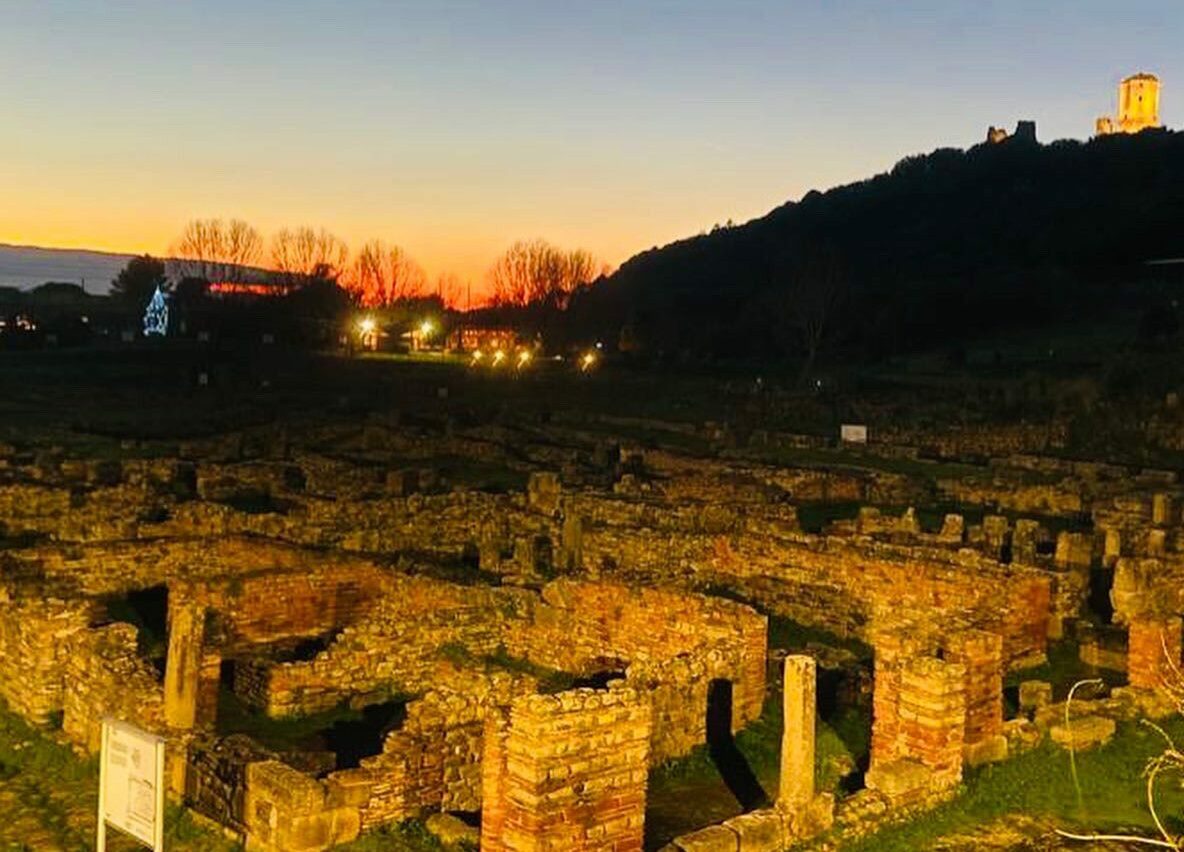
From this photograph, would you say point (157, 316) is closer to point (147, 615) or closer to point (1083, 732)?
point (147, 615)

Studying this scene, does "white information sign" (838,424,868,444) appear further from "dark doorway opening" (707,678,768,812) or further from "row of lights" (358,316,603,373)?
"row of lights" (358,316,603,373)

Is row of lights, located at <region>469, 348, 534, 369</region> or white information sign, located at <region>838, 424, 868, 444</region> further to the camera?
row of lights, located at <region>469, 348, 534, 369</region>

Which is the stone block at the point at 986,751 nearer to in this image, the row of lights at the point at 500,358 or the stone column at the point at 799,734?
the stone column at the point at 799,734

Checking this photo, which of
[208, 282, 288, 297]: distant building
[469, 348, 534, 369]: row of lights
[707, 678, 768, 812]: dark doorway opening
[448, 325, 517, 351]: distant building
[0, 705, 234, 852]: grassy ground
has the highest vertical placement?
[208, 282, 288, 297]: distant building

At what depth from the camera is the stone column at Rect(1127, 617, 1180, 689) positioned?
13.9 meters

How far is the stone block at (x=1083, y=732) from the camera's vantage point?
40.4 feet

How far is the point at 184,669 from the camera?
40.2 feet

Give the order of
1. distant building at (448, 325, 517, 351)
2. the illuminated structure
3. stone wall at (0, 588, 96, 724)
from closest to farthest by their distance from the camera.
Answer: stone wall at (0, 588, 96, 724) < distant building at (448, 325, 517, 351) < the illuminated structure

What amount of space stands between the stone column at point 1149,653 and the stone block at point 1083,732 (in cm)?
136

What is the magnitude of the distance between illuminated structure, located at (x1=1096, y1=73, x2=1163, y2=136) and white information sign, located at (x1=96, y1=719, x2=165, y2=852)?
603ft

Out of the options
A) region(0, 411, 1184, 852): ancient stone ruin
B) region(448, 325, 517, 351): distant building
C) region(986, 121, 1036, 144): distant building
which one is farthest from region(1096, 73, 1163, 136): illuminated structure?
region(0, 411, 1184, 852): ancient stone ruin

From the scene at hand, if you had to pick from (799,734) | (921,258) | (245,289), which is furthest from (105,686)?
(921,258)

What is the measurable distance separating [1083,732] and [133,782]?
8.73 metres

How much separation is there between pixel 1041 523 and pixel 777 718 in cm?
1605
